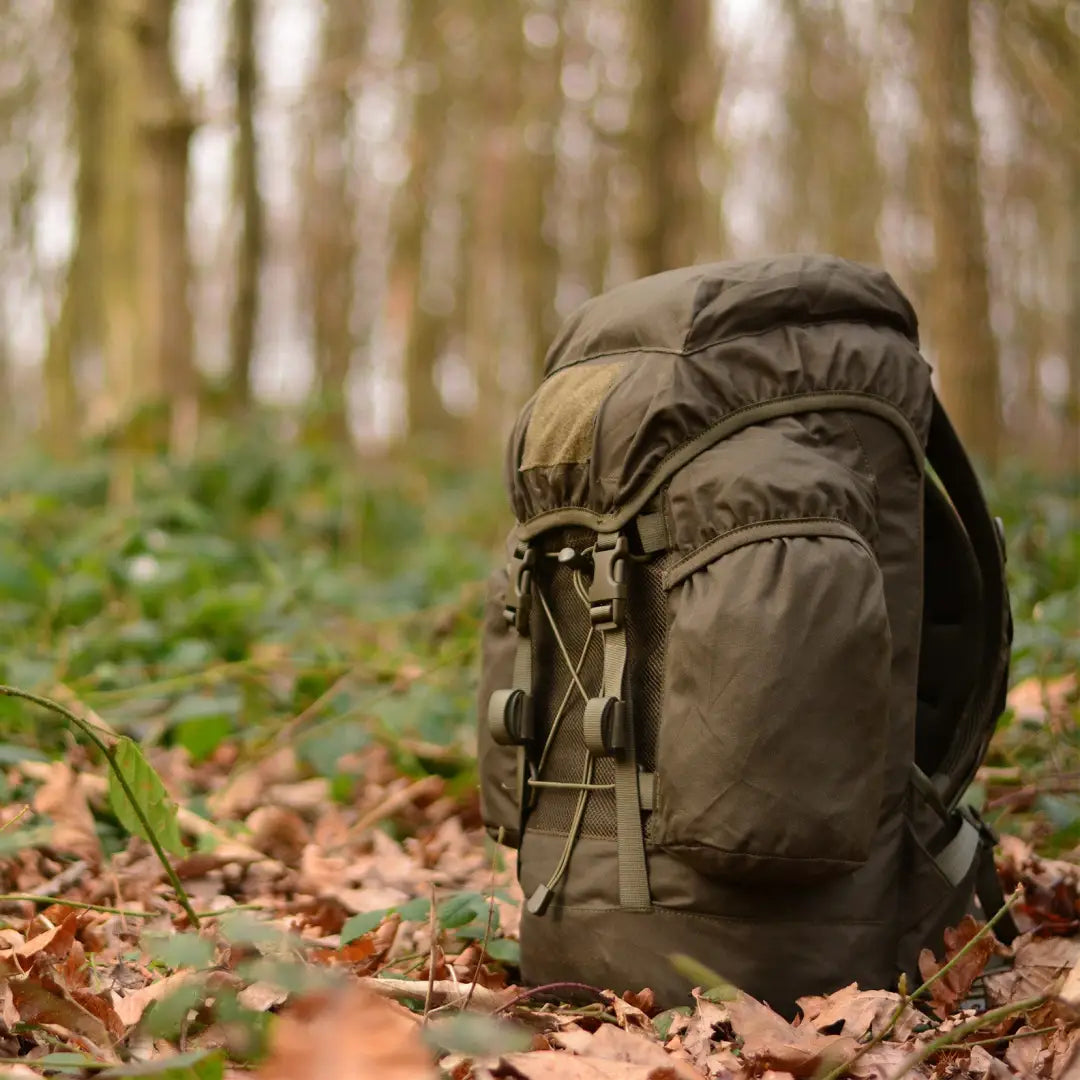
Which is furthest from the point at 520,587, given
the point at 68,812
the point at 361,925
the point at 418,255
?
the point at 418,255

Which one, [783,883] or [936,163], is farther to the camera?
[936,163]

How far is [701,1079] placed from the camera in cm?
174

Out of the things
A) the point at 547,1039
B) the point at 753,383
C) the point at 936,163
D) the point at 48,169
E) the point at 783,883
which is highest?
the point at 48,169

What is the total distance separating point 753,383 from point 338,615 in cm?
349

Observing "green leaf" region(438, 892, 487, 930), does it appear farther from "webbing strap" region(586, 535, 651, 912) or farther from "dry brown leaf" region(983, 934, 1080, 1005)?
"dry brown leaf" region(983, 934, 1080, 1005)

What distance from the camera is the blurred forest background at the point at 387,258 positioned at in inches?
170

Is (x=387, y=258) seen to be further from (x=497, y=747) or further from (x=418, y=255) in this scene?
(x=497, y=747)

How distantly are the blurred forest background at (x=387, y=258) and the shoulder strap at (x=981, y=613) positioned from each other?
2.61ft

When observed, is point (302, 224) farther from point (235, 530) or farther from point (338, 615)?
point (338, 615)

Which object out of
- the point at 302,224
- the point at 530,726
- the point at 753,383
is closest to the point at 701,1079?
the point at 530,726

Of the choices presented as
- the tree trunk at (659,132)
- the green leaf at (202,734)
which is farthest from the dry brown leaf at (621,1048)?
the tree trunk at (659,132)

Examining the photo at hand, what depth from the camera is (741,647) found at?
1.88 m

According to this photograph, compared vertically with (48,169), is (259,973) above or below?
below

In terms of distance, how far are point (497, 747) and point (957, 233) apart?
573 centimetres
